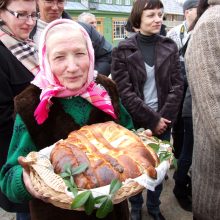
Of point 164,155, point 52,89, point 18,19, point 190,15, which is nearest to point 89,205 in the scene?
point 164,155

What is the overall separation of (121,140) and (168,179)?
247 cm

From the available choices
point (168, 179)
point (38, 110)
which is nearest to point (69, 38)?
point (38, 110)

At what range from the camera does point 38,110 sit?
1518 mm

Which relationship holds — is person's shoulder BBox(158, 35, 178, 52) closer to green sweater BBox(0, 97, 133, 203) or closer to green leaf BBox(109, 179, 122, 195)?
green sweater BBox(0, 97, 133, 203)

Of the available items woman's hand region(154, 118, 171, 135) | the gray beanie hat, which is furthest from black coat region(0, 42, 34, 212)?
the gray beanie hat

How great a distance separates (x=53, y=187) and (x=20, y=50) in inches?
41.8

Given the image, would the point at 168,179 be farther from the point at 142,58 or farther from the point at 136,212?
the point at 142,58

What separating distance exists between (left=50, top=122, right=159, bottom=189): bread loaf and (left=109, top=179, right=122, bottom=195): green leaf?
0.21 feet

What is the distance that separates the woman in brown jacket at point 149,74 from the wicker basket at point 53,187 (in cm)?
153

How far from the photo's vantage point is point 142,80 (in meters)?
2.73

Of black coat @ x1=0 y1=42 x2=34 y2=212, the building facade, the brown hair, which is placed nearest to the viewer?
black coat @ x1=0 y1=42 x2=34 y2=212

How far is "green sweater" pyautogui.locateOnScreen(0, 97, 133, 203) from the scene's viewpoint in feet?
4.87

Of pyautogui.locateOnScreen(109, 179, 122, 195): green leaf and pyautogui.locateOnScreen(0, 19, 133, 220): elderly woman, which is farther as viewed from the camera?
pyautogui.locateOnScreen(0, 19, 133, 220): elderly woman

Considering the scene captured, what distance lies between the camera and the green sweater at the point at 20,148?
4.87 feet
